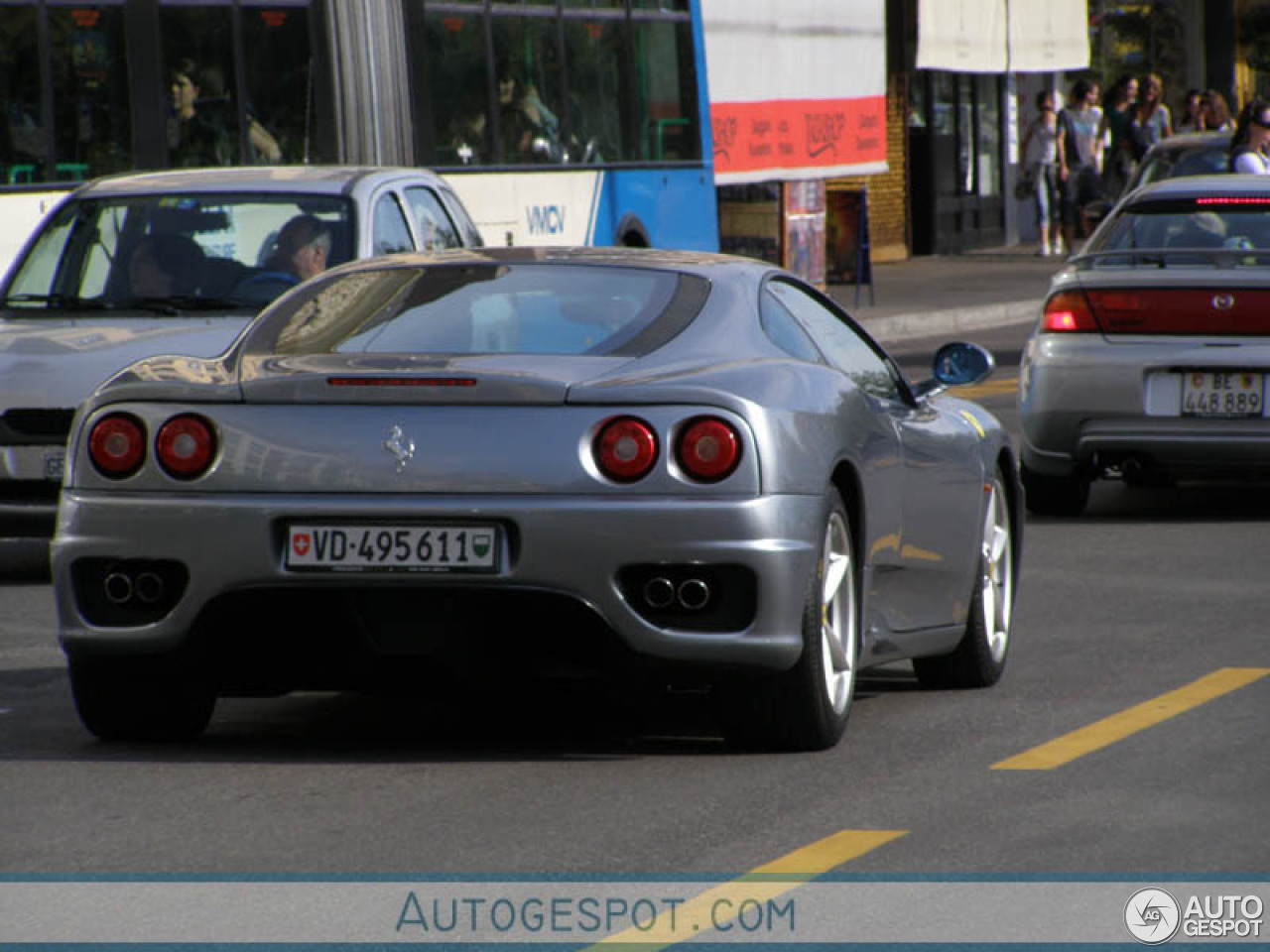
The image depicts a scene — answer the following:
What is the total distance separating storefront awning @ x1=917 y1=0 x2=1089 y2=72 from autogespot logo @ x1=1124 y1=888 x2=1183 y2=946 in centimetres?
3022

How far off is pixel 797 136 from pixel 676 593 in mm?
22987

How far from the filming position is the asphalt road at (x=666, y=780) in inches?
224

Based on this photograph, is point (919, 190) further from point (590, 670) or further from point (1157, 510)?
point (590, 670)

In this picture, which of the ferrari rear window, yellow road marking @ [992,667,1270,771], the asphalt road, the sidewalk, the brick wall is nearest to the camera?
the asphalt road

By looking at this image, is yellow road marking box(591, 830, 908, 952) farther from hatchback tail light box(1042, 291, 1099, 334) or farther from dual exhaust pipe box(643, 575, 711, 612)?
hatchback tail light box(1042, 291, 1099, 334)

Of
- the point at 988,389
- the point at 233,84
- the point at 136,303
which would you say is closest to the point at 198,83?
the point at 233,84

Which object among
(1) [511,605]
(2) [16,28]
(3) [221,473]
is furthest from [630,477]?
(2) [16,28]

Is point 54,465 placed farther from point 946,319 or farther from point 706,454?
point 946,319

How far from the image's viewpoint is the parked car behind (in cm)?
1090

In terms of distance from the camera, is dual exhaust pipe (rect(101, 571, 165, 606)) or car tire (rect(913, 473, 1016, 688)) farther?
car tire (rect(913, 473, 1016, 688))

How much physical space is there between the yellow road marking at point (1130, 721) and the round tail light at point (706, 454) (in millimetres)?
954

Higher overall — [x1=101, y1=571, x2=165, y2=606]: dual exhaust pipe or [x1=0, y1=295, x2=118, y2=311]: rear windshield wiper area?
[x1=0, y1=295, x2=118, y2=311]: rear windshield wiper area

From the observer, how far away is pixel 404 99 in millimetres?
19406
